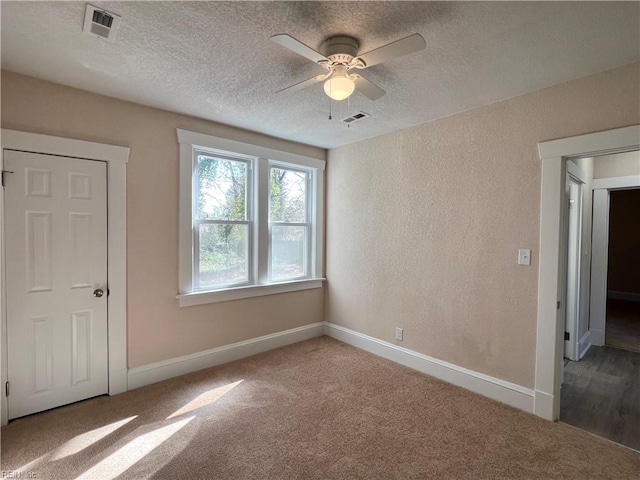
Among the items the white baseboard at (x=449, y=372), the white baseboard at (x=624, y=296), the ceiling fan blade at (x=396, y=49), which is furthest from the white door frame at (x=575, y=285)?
the white baseboard at (x=624, y=296)

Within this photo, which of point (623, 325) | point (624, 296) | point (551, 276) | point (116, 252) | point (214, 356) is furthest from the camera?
point (624, 296)

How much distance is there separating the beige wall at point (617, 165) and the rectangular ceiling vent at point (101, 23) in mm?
4885

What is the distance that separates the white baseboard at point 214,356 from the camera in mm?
2957

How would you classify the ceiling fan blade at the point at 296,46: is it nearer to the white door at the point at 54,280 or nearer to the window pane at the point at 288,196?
the white door at the point at 54,280

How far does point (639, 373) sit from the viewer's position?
3.24m

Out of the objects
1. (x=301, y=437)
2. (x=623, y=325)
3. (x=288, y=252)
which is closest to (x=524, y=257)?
(x=301, y=437)

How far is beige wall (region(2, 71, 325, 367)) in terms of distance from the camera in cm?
250

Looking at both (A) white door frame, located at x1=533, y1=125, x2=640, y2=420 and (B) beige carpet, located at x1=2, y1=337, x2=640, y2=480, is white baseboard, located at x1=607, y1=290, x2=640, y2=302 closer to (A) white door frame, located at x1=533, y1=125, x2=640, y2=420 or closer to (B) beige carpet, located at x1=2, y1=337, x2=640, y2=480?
(A) white door frame, located at x1=533, y1=125, x2=640, y2=420

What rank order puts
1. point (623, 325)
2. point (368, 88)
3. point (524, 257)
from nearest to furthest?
1. point (368, 88)
2. point (524, 257)
3. point (623, 325)

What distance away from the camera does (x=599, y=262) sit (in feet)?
13.5

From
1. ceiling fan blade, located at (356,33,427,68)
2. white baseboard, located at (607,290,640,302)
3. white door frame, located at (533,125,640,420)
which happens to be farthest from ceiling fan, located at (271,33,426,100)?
white baseboard, located at (607,290,640,302)

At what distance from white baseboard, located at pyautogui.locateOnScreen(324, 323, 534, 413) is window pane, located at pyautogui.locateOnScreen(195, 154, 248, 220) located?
207 centimetres

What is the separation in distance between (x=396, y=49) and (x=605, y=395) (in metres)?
3.42

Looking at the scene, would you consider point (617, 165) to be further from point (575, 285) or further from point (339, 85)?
point (339, 85)
